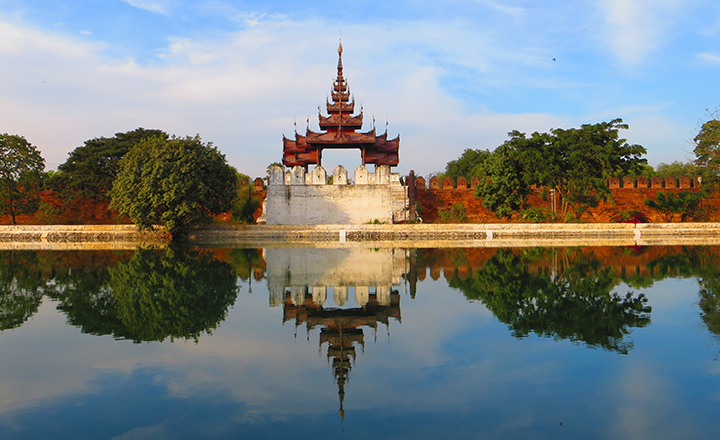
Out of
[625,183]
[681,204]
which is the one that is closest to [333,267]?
[681,204]

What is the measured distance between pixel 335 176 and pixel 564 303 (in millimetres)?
20035

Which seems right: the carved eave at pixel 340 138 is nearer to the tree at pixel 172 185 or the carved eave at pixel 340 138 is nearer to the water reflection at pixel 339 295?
the tree at pixel 172 185

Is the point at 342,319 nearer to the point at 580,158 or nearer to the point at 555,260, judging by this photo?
the point at 555,260

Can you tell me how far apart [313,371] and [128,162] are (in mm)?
18561

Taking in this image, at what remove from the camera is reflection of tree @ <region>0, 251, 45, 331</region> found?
7078mm

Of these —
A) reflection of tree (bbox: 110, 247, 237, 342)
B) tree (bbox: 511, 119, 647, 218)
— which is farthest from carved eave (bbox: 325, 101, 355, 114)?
reflection of tree (bbox: 110, 247, 237, 342)

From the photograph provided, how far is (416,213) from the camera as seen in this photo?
94.5ft

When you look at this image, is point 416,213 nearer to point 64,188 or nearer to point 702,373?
point 64,188

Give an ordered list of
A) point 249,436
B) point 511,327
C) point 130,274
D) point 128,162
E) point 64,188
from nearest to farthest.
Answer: point 249,436 < point 511,327 < point 130,274 < point 128,162 < point 64,188

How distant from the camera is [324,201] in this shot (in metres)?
26.5

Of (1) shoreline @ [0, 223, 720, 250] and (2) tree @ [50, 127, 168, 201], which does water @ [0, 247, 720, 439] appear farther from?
(2) tree @ [50, 127, 168, 201]

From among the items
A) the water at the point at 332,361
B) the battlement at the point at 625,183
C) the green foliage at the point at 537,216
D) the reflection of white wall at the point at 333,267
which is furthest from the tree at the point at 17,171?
the green foliage at the point at 537,216

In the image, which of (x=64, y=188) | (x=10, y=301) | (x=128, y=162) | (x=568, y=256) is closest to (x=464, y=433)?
(x=10, y=301)

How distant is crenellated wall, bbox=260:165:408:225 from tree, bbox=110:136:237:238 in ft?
15.5
